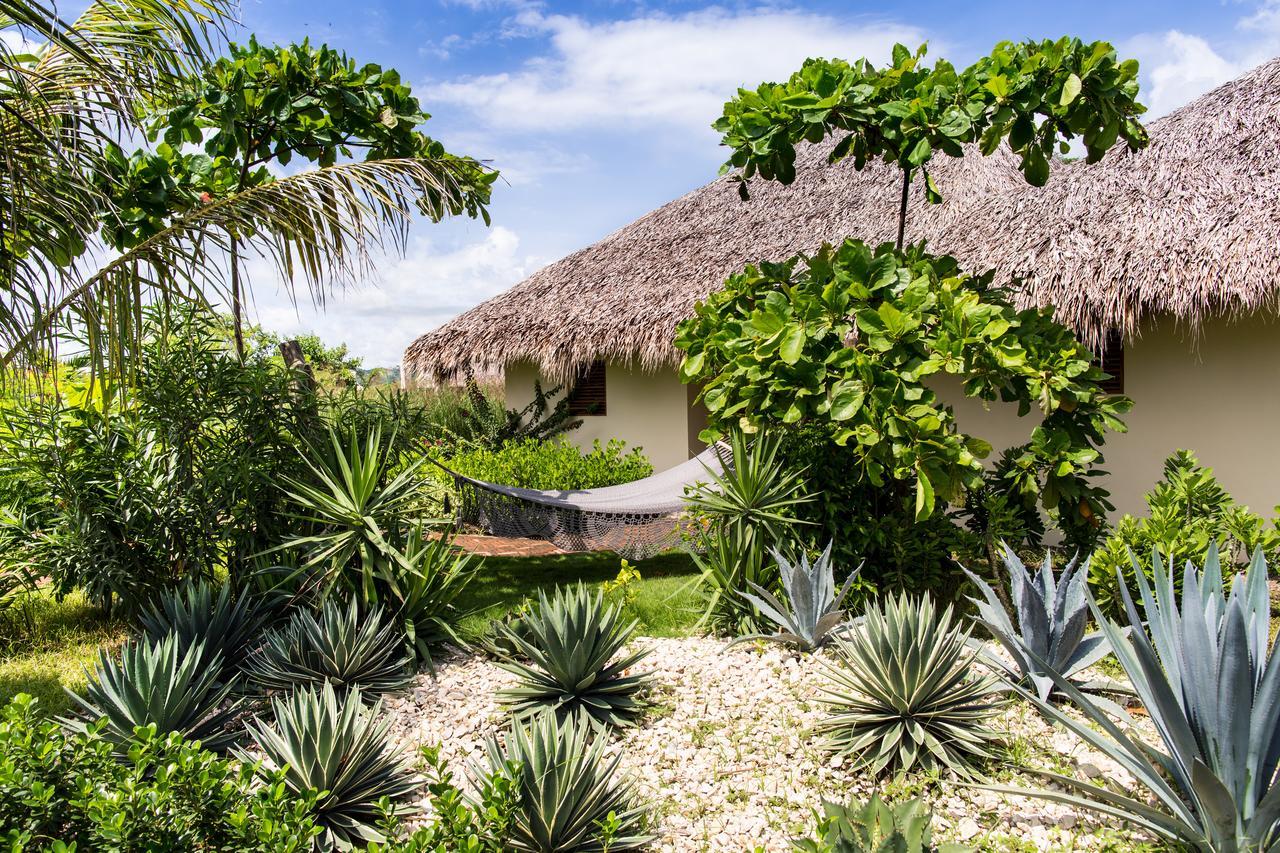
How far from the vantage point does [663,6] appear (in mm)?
4910

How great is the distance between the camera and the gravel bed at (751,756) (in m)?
2.13

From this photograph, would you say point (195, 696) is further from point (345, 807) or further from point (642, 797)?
point (642, 797)

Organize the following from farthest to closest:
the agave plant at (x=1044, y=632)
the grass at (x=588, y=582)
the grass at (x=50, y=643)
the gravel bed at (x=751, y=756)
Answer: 1. the grass at (x=588, y=582)
2. the grass at (x=50, y=643)
3. the agave plant at (x=1044, y=632)
4. the gravel bed at (x=751, y=756)

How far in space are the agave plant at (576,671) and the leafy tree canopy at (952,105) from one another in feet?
7.04

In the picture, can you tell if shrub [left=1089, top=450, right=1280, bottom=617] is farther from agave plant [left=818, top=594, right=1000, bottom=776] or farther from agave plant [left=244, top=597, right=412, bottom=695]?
agave plant [left=244, top=597, right=412, bottom=695]

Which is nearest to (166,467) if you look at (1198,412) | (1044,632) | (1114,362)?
(1044,632)

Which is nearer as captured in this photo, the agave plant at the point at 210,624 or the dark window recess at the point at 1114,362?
the agave plant at the point at 210,624

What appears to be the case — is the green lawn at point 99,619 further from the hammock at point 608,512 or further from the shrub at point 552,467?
the shrub at point 552,467

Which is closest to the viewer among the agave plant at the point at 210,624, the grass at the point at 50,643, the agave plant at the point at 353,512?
the agave plant at the point at 210,624

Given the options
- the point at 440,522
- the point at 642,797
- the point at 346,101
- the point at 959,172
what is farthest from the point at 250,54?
the point at 959,172

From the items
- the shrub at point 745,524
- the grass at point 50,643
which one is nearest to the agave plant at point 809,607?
the shrub at point 745,524

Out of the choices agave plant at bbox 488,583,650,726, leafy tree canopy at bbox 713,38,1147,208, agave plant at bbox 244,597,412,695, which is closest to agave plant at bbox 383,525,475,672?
agave plant at bbox 244,597,412,695

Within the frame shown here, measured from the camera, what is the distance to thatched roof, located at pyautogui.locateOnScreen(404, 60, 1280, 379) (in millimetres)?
4844

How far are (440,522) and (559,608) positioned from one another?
1.08 meters
